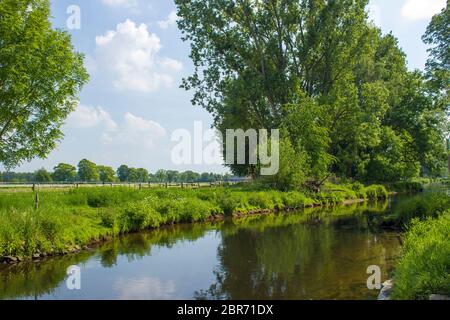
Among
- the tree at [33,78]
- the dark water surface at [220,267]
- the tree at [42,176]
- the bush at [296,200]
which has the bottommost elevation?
the dark water surface at [220,267]

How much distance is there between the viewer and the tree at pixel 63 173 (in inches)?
4107

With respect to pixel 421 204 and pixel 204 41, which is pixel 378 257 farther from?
pixel 204 41

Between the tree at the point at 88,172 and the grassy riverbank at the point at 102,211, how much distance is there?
7837 centimetres

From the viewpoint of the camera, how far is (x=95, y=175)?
10844 cm

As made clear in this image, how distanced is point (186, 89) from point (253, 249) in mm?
28784

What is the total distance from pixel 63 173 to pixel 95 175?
25.9 ft

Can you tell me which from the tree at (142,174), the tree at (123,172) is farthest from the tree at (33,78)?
the tree at (123,172)

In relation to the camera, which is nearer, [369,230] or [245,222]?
[369,230]

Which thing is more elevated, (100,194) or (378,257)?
(100,194)

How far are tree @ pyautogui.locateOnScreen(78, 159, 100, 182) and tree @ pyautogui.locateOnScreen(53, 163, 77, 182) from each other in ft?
12.2

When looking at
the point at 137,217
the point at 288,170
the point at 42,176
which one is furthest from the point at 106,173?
the point at 137,217

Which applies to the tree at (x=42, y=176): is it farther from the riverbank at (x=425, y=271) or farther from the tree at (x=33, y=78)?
the riverbank at (x=425, y=271)

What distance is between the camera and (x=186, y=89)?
43906mm
